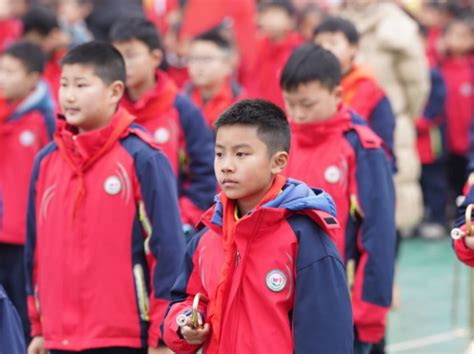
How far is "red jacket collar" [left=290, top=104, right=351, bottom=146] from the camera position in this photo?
4.98m

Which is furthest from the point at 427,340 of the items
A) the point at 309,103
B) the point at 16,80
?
the point at 16,80

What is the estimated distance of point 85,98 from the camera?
187 inches

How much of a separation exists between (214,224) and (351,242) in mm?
1319

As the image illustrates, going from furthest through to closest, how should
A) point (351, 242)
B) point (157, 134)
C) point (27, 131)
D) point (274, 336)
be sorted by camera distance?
point (27, 131) → point (157, 134) → point (351, 242) → point (274, 336)

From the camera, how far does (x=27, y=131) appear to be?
6.29 meters

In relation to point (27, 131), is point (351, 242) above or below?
below

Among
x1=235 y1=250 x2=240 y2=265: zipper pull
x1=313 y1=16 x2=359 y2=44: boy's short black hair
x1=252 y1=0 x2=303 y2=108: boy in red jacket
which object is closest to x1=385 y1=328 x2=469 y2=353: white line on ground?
x1=313 y1=16 x2=359 y2=44: boy's short black hair

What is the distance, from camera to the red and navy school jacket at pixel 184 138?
5852 millimetres

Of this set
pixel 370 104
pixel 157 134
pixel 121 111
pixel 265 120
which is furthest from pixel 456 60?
pixel 265 120

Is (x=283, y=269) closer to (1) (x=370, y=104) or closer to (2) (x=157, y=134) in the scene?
(2) (x=157, y=134)

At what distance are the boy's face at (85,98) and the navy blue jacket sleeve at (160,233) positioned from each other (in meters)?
0.31

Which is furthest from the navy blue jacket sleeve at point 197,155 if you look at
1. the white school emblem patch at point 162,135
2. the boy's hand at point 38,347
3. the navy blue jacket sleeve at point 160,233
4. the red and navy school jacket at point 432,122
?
the red and navy school jacket at point 432,122

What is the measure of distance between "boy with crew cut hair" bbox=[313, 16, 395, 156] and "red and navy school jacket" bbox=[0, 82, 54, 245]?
5.24 feet

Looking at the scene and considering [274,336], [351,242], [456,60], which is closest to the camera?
[274,336]
